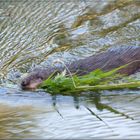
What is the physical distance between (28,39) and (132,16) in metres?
1.21

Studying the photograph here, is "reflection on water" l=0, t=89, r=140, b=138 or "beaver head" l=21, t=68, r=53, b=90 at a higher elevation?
"beaver head" l=21, t=68, r=53, b=90

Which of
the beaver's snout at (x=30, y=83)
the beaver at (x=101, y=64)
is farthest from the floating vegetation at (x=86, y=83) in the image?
the beaver at (x=101, y=64)

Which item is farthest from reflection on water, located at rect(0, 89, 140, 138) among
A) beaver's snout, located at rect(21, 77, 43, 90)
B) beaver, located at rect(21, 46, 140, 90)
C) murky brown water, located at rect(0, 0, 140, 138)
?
beaver, located at rect(21, 46, 140, 90)

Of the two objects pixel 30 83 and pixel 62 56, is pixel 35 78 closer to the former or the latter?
pixel 30 83

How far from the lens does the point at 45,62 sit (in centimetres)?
535

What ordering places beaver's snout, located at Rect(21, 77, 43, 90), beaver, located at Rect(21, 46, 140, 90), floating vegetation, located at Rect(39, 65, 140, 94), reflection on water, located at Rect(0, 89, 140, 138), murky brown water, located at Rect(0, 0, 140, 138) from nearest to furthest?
reflection on water, located at Rect(0, 89, 140, 138), murky brown water, located at Rect(0, 0, 140, 138), floating vegetation, located at Rect(39, 65, 140, 94), beaver's snout, located at Rect(21, 77, 43, 90), beaver, located at Rect(21, 46, 140, 90)

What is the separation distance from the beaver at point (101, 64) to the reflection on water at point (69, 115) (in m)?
0.32

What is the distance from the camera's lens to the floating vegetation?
4242 mm

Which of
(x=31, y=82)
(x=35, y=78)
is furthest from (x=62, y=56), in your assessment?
(x=31, y=82)

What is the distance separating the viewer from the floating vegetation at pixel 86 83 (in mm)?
4242

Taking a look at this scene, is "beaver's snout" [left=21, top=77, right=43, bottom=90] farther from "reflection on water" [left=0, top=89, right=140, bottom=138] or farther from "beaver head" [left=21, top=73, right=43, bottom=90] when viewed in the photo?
"reflection on water" [left=0, top=89, right=140, bottom=138]

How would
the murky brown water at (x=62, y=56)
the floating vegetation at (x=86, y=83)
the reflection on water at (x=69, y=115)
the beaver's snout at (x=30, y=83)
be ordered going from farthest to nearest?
1. the beaver's snout at (x=30, y=83)
2. the floating vegetation at (x=86, y=83)
3. the murky brown water at (x=62, y=56)
4. the reflection on water at (x=69, y=115)

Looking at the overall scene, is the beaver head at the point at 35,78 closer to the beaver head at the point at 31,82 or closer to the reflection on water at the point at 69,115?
the beaver head at the point at 31,82

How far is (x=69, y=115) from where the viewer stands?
11.9 ft
